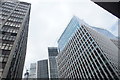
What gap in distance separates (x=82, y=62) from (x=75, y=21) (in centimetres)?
3227

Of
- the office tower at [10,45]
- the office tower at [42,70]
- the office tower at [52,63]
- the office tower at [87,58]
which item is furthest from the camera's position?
the office tower at [42,70]

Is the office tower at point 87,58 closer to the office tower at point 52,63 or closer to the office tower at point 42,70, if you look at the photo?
the office tower at point 52,63

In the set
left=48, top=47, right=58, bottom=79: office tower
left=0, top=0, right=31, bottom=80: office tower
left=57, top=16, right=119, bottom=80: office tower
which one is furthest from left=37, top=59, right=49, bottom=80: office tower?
left=0, top=0, right=31, bottom=80: office tower

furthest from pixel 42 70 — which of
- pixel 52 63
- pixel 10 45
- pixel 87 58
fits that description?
pixel 10 45

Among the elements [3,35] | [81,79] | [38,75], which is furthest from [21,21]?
[38,75]

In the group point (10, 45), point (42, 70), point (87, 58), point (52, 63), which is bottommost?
point (10, 45)

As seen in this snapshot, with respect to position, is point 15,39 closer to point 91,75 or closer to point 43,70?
point 91,75

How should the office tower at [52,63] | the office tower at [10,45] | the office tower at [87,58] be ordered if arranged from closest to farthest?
the office tower at [10,45]
the office tower at [87,58]
the office tower at [52,63]

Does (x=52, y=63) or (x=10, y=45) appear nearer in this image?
(x=10, y=45)

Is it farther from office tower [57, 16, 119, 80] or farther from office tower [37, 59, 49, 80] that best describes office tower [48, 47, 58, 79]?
office tower [57, 16, 119, 80]

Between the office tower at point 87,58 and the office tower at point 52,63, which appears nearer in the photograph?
the office tower at point 87,58

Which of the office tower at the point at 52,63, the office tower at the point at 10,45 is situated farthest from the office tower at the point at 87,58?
the office tower at the point at 52,63

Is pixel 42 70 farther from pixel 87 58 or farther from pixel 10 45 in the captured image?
pixel 10 45

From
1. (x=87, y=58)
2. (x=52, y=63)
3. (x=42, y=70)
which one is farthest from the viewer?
(x=42, y=70)
